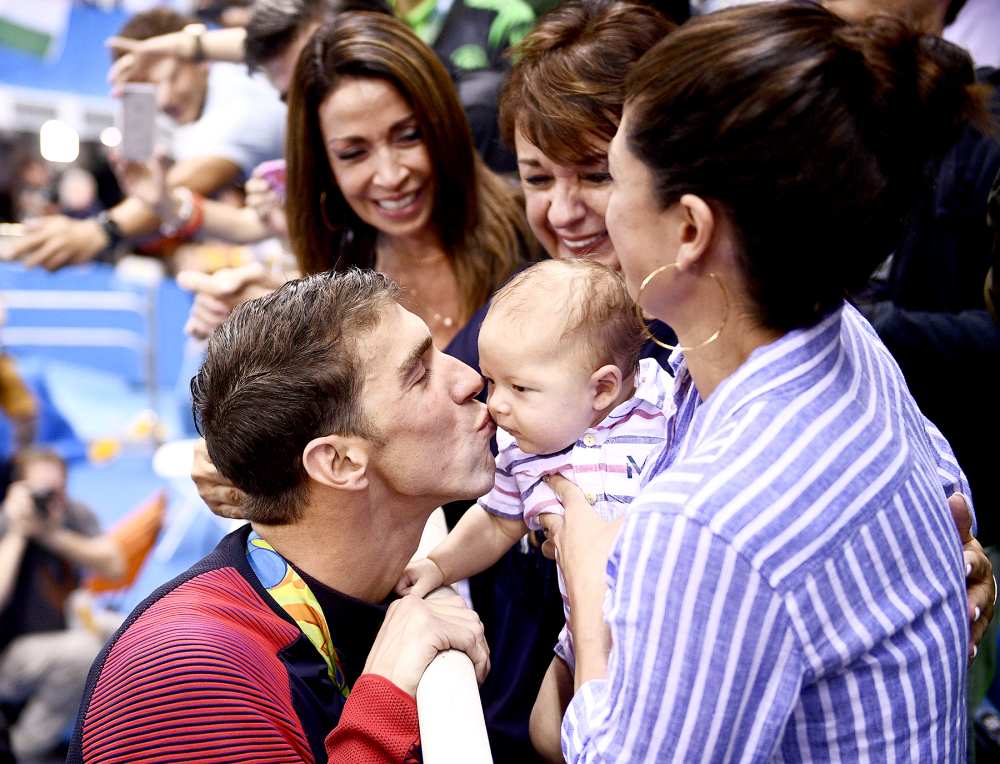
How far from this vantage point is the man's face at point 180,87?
4.41 metres

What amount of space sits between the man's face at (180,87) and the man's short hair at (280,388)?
2899 millimetres

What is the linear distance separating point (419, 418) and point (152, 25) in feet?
11.1

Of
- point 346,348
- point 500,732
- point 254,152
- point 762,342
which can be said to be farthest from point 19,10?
point 762,342

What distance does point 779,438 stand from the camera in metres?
1.11

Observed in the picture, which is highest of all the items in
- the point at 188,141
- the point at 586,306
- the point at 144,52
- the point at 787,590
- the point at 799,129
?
the point at 799,129

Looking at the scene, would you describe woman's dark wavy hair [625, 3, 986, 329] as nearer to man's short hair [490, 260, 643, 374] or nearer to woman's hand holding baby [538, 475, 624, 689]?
woman's hand holding baby [538, 475, 624, 689]

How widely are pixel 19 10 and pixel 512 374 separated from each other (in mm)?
4469

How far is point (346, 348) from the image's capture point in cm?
178

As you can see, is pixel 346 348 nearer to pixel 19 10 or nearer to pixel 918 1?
pixel 918 1

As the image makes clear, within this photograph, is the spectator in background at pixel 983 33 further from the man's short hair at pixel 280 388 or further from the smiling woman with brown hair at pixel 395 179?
the man's short hair at pixel 280 388

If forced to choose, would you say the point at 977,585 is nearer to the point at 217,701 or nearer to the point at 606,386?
the point at 606,386

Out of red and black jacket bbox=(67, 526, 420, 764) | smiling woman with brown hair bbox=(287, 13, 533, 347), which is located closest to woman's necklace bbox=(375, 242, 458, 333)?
smiling woman with brown hair bbox=(287, 13, 533, 347)

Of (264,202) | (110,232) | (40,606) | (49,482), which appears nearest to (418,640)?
(264,202)

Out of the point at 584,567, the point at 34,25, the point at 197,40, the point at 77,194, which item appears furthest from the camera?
the point at 34,25
